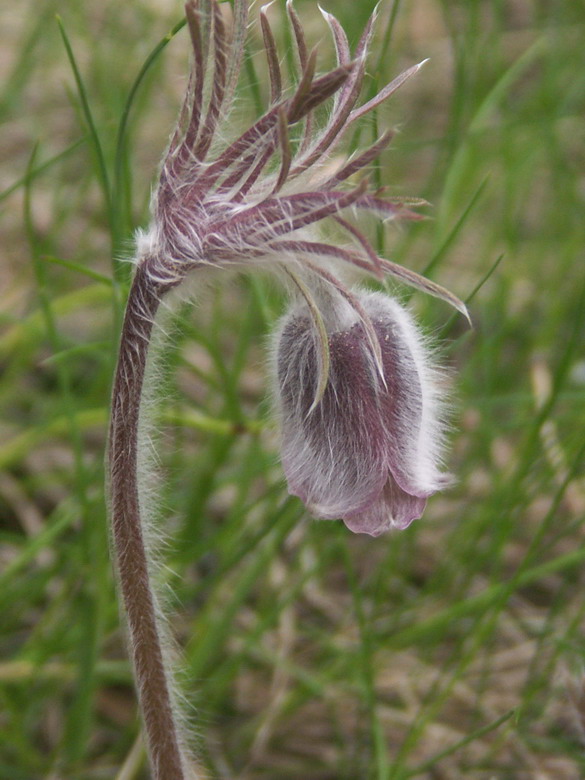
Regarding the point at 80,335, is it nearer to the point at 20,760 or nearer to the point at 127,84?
the point at 127,84

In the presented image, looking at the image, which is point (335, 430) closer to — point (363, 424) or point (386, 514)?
point (363, 424)

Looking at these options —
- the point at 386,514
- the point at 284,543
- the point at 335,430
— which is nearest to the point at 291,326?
the point at 335,430

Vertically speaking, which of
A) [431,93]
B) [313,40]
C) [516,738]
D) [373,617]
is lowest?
[516,738]

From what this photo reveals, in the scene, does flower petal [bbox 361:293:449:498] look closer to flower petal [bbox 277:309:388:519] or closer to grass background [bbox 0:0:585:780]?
flower petal [bbox 277:309:388:519]

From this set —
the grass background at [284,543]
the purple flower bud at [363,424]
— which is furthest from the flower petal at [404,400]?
the grass background at [284,543]

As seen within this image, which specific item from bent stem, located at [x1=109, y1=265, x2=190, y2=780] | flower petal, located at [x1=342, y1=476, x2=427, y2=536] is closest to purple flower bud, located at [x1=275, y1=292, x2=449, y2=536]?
flower petal, located at [x1=342, y1=476, x2=427, y2=536]

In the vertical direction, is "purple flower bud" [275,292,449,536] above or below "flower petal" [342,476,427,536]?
above

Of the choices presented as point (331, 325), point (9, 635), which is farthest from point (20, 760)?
point (331, 325)
